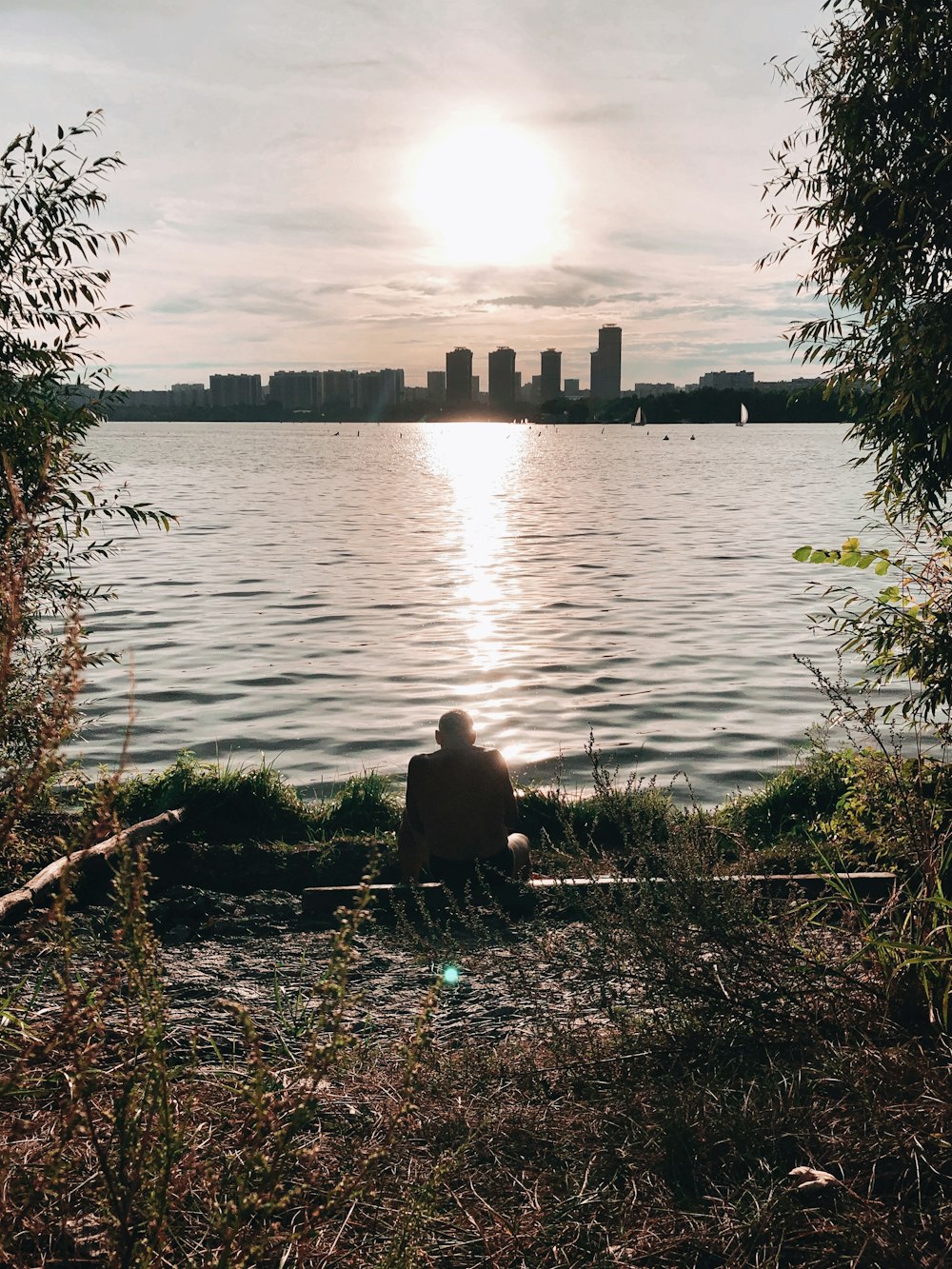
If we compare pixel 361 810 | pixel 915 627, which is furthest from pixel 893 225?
pixel 361 810

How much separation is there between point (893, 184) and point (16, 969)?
6.81 m

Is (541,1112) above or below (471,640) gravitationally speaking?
above

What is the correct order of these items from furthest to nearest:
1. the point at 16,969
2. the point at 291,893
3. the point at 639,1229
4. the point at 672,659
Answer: the point at 672,659 → the point at 291,893 → the point at 16,969 → the point at 639,1229

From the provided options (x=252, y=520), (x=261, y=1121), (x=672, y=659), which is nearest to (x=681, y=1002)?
(x=261, y=1121)

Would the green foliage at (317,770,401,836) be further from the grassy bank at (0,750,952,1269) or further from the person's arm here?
the grassy bank at (0,750,952,1269)

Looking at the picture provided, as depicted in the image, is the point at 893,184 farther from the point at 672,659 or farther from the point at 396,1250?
the point at 672,659

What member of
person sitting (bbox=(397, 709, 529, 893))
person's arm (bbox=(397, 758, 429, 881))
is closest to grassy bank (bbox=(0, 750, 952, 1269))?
person sitting (bbox=(397, 709, 529, 893))

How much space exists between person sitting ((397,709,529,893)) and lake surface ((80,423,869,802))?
92.0 inches

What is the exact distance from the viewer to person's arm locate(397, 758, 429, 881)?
698cm

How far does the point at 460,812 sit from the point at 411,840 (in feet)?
1.71

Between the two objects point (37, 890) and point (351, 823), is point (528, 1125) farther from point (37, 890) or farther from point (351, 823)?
point (351, 823)

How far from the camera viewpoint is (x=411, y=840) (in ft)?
23.2

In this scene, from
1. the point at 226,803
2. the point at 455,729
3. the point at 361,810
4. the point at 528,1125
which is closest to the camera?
the point at 528,1125

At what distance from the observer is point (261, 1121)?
2.24m
